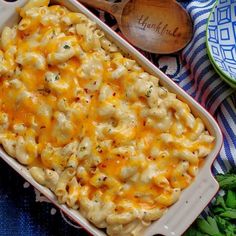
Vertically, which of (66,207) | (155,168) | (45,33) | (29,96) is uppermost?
(45,33)

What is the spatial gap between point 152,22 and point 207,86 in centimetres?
29

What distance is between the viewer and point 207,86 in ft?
7.49

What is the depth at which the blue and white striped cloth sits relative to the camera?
2258mm

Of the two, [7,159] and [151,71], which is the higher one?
[151,71]

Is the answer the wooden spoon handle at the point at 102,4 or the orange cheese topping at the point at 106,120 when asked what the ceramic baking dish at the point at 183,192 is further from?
the wooden spoon handle at the point at 102,4

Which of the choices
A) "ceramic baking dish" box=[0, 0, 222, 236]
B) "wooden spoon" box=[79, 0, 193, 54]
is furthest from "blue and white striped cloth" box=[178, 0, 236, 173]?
"ceramic baking dish" box=[0, 0, 222, 236]

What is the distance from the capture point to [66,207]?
2039 mm

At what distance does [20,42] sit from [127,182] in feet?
1.87

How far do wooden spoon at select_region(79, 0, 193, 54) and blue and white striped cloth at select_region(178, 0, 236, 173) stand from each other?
6cm

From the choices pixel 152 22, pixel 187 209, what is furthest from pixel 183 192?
pixel 152 22

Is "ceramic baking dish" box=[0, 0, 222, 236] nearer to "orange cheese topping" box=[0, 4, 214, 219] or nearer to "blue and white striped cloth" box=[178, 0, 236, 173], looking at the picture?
"orange cheese topping" box=[0, 4, 214, 219]

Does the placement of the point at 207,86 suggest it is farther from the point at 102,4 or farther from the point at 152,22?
the point at 102,4

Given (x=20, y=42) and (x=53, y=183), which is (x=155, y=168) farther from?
(x=20, y=42)

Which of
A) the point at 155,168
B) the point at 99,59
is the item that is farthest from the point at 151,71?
the point at 155,168
